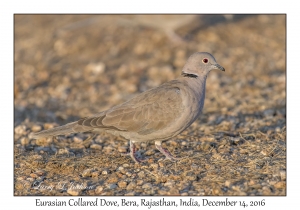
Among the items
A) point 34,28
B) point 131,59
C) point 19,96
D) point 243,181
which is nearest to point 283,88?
point 131,59

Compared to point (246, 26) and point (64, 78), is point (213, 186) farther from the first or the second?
point (246, 26)

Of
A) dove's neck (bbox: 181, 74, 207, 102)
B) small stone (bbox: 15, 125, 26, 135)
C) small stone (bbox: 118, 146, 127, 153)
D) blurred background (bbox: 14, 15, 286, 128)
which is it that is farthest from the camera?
blurred background (bbox: 14, 15, 286, 128)

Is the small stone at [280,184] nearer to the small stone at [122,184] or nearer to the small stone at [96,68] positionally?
the small stone at [122,184]

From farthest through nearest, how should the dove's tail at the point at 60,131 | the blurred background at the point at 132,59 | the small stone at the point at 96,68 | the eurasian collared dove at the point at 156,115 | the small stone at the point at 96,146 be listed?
the small stone at the point at 96,68
the blurred background at the point at 132,59
the small stone at the point at 96,146
the dove's tail at the point at 60,131
the eurasian collared dove at the point at 156,115

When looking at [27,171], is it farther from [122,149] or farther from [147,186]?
[147,186]

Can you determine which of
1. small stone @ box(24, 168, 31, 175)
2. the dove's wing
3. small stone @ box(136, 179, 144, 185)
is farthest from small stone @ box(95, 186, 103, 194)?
small stone @ box(24, 168, 31, 175)

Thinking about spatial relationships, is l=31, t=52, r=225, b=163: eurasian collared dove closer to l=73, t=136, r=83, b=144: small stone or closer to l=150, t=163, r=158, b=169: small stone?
l=150, t=163, r=158, b=169: small stone

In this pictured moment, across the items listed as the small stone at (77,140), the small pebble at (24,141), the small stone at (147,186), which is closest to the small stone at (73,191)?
the small stone at (147,186)
